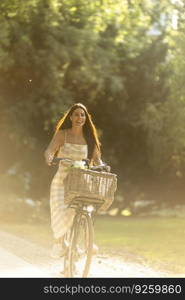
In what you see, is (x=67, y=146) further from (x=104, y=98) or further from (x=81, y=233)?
(x=104, y=98)

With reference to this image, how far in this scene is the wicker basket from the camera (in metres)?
7.73

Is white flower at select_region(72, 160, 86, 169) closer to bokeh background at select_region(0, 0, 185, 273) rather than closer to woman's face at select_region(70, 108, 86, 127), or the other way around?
woman's face at select_region(70, 108, 86, 127)

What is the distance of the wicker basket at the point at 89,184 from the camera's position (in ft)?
25.4

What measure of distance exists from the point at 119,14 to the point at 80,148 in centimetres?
1452

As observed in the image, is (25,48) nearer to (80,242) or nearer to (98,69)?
(98,69)

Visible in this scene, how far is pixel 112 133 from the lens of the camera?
25.1 metres

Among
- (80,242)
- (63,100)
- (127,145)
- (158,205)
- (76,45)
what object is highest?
(80,242)

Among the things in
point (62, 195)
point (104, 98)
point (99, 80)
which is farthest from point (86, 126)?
point (104, 98)

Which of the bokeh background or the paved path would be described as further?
the bokeh background

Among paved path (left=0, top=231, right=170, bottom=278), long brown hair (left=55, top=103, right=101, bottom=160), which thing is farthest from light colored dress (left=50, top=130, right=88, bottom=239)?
paved path (left=0, top=231, right=170, bottom=278)

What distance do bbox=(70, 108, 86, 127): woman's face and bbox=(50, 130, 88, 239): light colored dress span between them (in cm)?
23

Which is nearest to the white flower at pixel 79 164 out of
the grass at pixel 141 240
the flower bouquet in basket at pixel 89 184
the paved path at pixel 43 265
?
the flower bouquet in basket at pixel 89 184

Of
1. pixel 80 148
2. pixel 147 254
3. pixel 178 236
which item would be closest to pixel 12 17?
pixel 178 236

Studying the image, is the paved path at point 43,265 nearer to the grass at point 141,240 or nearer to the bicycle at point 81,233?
the grass at point 141,240
